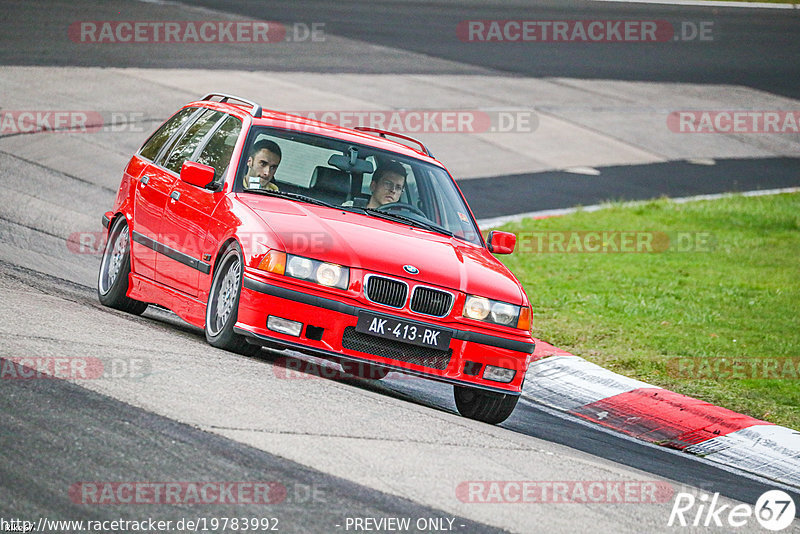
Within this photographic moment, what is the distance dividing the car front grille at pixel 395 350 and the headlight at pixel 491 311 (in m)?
0.29

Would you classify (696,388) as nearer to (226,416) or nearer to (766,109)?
Answer: (226,416)

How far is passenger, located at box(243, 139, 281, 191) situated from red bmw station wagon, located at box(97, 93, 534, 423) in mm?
11

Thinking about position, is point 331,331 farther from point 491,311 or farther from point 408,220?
point 408,220

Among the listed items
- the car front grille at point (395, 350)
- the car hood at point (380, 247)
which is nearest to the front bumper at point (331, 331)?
the car front grille at point (395, 350)

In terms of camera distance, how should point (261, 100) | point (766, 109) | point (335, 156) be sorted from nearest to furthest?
point (335, 156) → point (261, 100) → point (766, 109)

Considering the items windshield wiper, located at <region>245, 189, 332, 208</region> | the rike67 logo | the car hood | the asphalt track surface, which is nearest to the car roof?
windshield wiper, located at <region>245, 189, 332, 208</region>

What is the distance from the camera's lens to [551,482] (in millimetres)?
6270

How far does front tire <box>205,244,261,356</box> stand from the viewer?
7.79 metres

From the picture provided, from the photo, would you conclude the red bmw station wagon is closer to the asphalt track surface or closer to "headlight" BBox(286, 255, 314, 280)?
"headlight" BBox(286, 255, 314, 280)

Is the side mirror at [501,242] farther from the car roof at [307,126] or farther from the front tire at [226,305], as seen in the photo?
the front tire at [226,305]

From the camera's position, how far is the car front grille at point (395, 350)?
24.7ft

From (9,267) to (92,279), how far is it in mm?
1407

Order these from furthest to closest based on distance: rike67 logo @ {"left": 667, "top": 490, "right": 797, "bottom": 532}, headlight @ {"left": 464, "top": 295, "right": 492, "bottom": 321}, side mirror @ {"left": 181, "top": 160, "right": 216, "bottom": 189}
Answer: side mirror @ {"left": 181, "top": 160, "right": 216, "bottom": 189}
headlight @ {"left": 464, "top": 295, "right": 492, "bottom": 321}
rike67 logo @ {"left": 667, "top": 490, "right": 797, "bottom": 532}

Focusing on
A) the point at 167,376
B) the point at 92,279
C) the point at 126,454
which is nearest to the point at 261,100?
the point at 92,279
